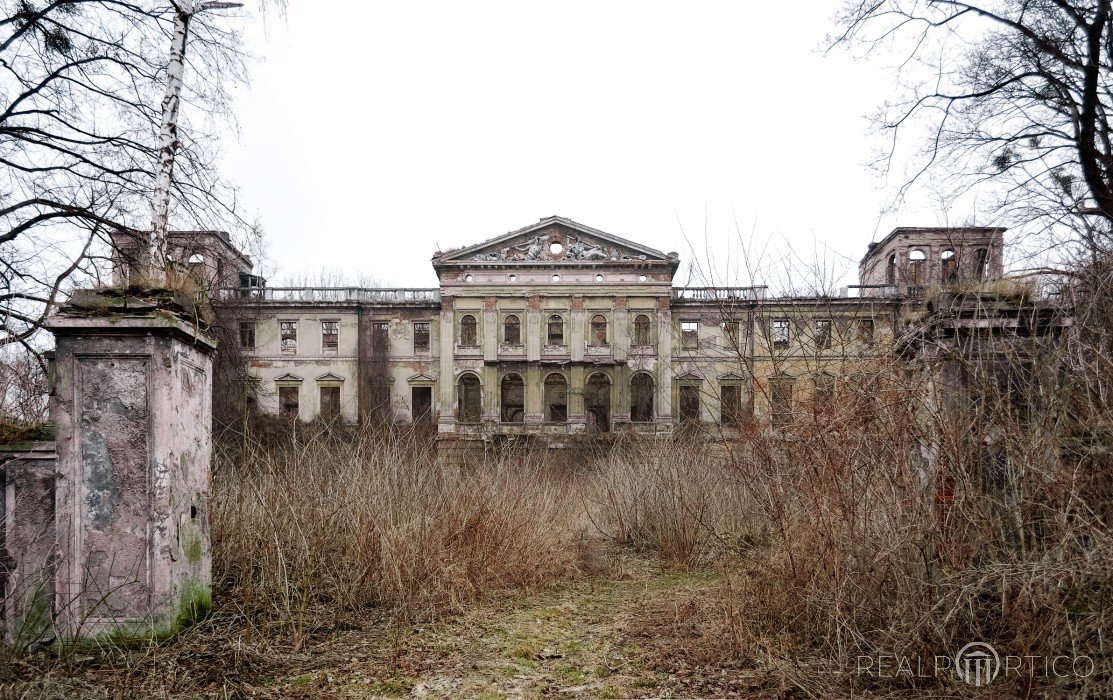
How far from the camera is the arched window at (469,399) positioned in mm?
31312

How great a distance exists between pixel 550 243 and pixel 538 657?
94.5ft

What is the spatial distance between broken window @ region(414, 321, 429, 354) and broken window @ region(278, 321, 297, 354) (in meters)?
6.16

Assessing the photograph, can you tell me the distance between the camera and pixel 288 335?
32.5 meters

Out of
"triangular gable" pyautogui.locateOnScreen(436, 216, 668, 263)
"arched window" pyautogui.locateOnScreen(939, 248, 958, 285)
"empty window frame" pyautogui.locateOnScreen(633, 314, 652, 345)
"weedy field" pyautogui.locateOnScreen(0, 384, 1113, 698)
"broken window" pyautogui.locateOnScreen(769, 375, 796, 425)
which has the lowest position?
"weedy field" pyautogui.locateOnScreen(0, 384, 1113, 698)

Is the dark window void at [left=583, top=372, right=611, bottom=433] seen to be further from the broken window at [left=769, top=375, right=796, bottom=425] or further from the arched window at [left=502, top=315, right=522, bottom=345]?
the broken window at [left=769, top=375, right=796, bottom=425]

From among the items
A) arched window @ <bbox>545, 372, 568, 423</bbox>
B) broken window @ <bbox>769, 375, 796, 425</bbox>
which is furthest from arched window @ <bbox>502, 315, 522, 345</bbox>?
broken window @ <bbox>769, 375, 796, 425</bbox>

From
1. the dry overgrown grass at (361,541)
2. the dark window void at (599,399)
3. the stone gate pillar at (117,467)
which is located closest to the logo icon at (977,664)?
the dry overgrown grass at (361,541)

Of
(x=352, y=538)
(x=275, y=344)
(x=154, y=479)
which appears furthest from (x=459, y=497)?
(x=275, y=344)

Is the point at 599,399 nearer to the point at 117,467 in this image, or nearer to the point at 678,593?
the point at 678,593

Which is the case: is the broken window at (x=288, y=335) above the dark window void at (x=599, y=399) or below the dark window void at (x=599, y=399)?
above

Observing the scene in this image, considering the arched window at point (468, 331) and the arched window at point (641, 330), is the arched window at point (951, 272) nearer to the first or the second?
the arched window at point (641, 330)

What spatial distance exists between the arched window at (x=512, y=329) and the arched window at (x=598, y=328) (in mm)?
3690

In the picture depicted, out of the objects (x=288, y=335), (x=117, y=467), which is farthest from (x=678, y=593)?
(x=288, y=335)

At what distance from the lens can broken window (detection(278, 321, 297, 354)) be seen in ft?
106
